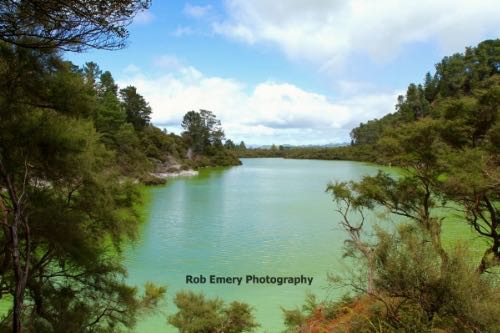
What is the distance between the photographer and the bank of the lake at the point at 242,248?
865cm

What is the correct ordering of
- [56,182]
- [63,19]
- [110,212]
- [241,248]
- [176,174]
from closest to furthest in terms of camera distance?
[63,19], [56,182], [110,212], [241,248], [176,174]

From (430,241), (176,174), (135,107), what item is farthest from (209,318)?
(135,107)

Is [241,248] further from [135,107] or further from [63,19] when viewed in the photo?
[135,107]

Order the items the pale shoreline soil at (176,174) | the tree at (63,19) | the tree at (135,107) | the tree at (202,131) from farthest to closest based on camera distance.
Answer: the tree at (202,131), the tree at (135,107), the pale shoreline soil at (176,174), the tree at (63,19)

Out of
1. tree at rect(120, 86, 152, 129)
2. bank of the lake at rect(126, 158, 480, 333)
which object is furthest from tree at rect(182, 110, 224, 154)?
bank of the lake at rect(126, 158, 480, 333)

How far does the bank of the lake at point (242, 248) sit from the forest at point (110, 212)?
1.31 meters

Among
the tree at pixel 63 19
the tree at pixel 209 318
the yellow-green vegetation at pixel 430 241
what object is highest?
the tree at pixel 63 19

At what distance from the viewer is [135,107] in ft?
130

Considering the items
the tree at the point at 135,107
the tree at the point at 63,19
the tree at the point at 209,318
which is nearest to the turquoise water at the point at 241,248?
the tree at the point at 209,318

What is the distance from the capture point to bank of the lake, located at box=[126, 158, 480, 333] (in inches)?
340

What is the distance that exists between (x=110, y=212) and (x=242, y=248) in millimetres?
6525

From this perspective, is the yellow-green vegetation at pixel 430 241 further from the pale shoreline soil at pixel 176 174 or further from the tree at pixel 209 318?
the pale shoreline soil at pixel 176 174

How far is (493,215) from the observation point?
6.80m

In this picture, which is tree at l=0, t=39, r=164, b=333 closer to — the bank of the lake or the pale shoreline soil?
the bank of the lake
